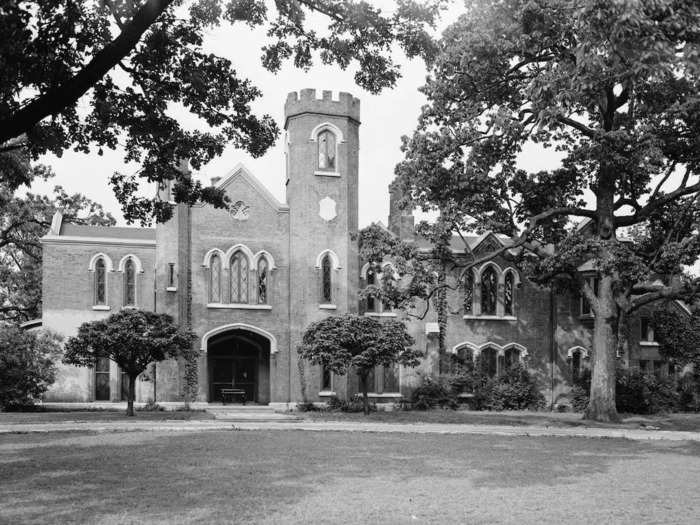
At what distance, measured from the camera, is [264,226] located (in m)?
33.9

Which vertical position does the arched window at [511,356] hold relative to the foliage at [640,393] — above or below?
above

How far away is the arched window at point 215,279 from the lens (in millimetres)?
33125

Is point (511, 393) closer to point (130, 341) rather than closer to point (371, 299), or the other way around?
point (371, 299)

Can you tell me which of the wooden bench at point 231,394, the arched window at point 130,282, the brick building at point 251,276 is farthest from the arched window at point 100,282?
the wooden bench at point 231,394

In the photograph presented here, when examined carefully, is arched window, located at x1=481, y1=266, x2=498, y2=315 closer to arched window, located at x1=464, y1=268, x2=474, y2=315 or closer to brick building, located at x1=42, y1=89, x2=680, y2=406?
arched window, located at x1=464, y1=268, x2=474, y2=315

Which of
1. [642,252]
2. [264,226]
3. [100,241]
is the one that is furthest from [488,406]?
[100,241]

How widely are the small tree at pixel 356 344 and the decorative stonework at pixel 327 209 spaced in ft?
20.5

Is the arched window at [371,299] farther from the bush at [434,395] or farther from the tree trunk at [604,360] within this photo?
the tree trunk at [604,360]

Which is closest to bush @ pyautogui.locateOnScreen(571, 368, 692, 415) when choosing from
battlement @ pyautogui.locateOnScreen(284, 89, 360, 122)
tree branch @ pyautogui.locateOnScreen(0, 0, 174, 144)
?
battlement @ pyautogui.locateOnScreen(284, 89, 360, 122)

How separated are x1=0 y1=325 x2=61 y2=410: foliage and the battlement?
13.4 meters

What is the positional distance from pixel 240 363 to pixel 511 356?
12543 mm

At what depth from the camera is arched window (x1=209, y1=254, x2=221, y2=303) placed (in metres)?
33.1

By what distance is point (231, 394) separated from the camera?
33.4 meters

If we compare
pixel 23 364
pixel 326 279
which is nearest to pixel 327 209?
pixel 326 279
